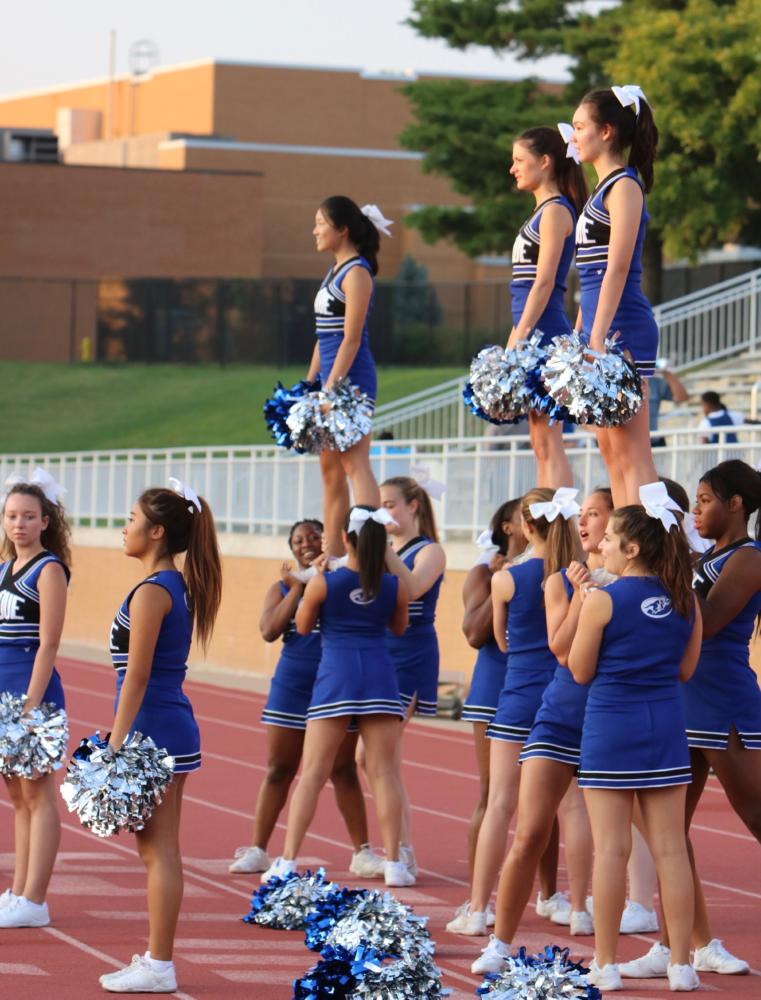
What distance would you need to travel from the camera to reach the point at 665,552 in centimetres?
645

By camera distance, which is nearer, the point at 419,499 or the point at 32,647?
the point at 32,647

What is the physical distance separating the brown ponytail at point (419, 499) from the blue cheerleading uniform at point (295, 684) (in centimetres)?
79

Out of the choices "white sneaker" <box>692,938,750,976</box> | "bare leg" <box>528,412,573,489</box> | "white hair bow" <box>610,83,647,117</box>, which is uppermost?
"white hair bow" <box>610,83,647,117</box>

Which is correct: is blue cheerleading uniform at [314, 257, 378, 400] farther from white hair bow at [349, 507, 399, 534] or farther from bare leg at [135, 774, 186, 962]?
bare leg at [135, 774, 186, 962]

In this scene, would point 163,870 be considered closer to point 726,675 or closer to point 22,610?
point 22,610

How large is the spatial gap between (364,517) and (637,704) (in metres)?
2.40

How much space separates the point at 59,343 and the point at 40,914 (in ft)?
157

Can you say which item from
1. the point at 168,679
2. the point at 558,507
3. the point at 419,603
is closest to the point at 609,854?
the point at 558,507

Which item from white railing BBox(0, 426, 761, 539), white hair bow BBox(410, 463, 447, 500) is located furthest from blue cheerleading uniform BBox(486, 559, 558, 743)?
white railing BBox(0, 426, 761, 539)

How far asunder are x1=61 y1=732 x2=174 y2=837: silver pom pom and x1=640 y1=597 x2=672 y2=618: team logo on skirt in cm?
168

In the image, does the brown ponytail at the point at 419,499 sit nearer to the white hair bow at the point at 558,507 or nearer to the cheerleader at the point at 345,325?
the cheerleader at the point at 345,325

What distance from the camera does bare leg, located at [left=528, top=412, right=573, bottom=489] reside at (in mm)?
7934

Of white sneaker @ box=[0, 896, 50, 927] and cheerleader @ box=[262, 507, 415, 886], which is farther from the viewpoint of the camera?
cheerleader @ box=[262, 507, 415, 886]

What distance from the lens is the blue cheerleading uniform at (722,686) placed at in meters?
7.13
